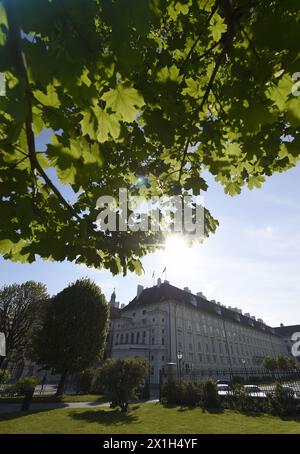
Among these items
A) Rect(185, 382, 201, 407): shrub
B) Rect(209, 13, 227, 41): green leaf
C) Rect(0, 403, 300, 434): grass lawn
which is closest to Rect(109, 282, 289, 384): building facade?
Rect(185, 382, 201, 407): shrub

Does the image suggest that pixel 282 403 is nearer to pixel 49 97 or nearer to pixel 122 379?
pixel 122 379

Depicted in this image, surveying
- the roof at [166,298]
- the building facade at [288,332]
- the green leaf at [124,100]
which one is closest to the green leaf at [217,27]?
the green leaf at [124,100]

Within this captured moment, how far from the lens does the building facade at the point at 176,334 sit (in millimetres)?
37312

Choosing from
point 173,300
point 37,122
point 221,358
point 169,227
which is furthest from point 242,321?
point 37,122

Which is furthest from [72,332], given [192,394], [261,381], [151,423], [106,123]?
[106,123]

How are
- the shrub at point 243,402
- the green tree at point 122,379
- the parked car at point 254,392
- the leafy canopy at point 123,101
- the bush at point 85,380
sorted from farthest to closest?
the bush at point 85,380
the green tree at point 122,379
the parked car at point 254,392
the shrub at point 243,402
the leafy canopy at point 123,101

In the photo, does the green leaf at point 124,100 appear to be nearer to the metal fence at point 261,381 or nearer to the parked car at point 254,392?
the metal fence at point 261,381

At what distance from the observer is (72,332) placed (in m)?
25.5

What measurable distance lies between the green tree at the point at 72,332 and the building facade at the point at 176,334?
39.2 ft

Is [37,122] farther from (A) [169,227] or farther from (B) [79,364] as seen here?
(B) [79,364]

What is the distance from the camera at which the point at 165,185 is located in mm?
6195

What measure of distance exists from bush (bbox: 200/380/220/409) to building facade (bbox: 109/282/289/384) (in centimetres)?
1754

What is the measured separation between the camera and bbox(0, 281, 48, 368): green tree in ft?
94.0

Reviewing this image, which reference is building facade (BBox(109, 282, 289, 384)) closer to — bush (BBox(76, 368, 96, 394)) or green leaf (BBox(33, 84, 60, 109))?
bush (BBox(76, 368, 96, 394))
